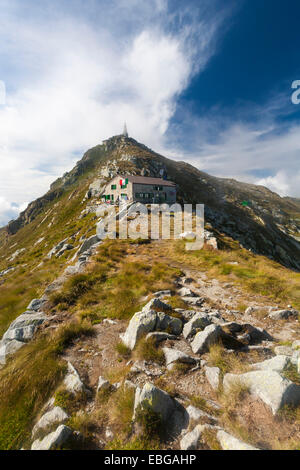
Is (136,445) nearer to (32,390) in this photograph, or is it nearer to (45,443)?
(45,443)

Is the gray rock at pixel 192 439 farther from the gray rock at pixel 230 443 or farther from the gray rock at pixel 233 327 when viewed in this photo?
the gray rock at pixel 233 327

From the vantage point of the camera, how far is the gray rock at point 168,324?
22.0 ft

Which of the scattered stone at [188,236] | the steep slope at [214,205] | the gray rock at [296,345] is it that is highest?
the steep slope at [214,205]

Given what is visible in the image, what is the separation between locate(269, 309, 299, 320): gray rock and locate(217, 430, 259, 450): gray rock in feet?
19.5

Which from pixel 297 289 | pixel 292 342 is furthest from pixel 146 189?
pixel 292 342

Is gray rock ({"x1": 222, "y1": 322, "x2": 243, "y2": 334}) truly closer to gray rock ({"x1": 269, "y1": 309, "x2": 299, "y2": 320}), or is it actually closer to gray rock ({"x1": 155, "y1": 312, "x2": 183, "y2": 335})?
gray rock ({"x1": 155, "y1": 312, "x2": 183, "y2": 335})

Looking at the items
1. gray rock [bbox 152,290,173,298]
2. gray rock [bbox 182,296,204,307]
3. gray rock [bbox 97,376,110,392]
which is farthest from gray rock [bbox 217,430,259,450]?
gray rock [bbox 152,290,173,298]

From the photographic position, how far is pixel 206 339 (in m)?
5.76

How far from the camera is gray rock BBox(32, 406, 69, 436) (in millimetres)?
3852

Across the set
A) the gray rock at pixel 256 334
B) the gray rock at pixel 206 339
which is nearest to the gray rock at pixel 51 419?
the gray rock at pixel 206 339

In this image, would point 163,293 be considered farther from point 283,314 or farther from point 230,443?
point 230,443

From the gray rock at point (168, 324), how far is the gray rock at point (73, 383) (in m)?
2.91

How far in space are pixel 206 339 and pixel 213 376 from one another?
1.11 meters

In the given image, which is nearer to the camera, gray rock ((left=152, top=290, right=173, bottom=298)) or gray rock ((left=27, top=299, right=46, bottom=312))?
gray rock ((left=27, top=299, right=46, bottom=312))
